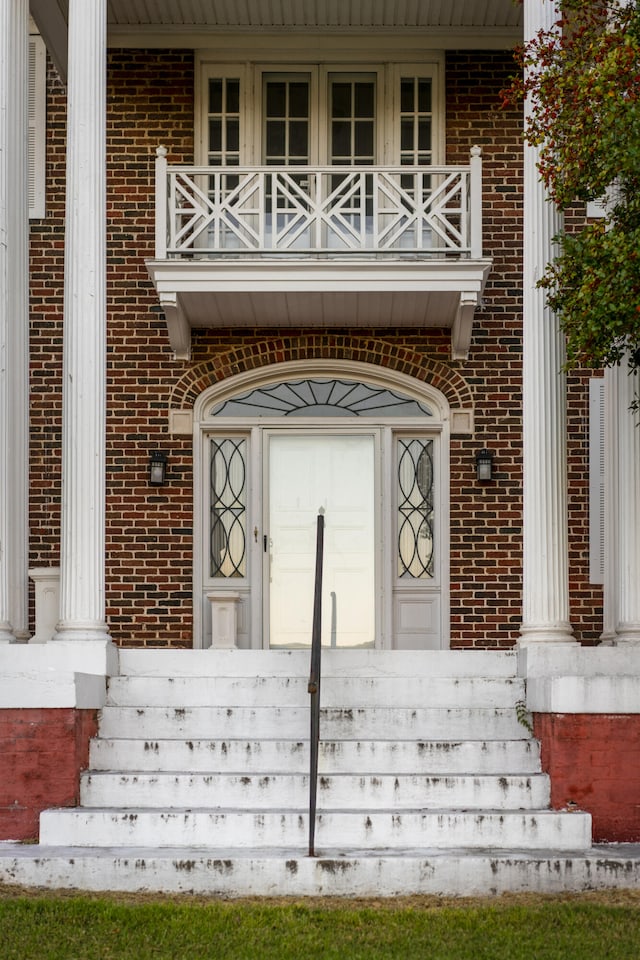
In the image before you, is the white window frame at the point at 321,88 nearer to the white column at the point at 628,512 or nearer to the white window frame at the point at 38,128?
the white window frame at the point at 38,128

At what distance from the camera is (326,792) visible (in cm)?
815

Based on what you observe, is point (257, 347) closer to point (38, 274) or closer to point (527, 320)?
point (38, 274)

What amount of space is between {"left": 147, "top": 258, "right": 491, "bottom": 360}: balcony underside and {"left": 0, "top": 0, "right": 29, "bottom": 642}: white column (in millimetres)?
1818

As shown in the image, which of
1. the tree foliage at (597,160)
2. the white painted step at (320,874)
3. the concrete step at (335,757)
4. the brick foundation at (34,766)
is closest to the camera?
the white painted step at (320,874)

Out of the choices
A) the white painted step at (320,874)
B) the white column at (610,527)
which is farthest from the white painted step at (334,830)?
the white column at (610,527)

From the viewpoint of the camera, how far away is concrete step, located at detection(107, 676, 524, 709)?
362 inches

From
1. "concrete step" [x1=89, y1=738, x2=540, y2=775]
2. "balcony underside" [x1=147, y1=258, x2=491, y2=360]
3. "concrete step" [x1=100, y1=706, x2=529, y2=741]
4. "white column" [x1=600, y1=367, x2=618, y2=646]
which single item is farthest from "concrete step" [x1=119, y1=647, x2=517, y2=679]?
"balcony underside" [x1=147, y1=258, x2=491, y2=360]

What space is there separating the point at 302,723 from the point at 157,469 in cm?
463

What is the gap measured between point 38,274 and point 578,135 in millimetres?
6741

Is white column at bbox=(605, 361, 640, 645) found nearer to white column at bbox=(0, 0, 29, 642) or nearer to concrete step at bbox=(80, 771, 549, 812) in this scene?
concrete step at bbox=(80, 771, 549, 812)

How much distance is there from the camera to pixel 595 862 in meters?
7.28

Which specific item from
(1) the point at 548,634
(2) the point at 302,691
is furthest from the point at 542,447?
(2) the point at 302,691

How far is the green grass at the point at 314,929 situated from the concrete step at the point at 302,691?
7.38ft

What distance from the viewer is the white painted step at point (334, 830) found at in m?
7.70
